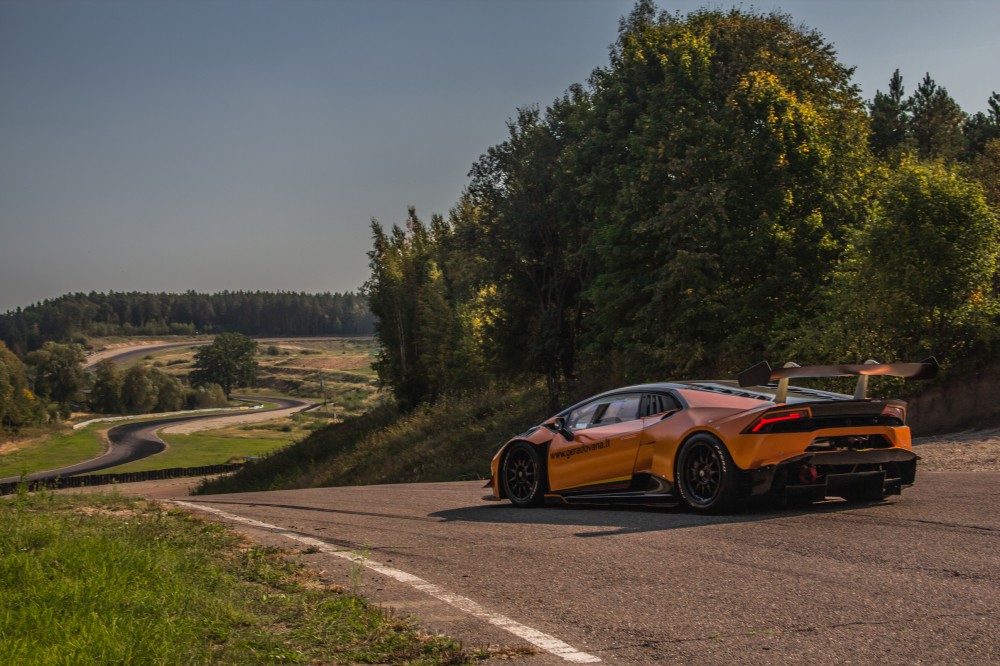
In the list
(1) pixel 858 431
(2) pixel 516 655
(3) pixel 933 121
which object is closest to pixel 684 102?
(1) pixel 858 431

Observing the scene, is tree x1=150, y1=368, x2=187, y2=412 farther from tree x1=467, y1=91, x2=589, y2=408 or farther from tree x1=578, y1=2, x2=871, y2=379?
tree x1=578, y1=2, x2=871, y2=379

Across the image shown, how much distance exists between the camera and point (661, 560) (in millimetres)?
6840

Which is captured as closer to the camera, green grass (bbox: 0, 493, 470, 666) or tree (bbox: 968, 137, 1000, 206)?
green grass (bbox: 0, 493, 470, 666)

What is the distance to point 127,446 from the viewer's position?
400 feet

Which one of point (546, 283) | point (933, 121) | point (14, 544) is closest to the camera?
point (14, 544)

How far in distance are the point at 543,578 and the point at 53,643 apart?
10.0ft

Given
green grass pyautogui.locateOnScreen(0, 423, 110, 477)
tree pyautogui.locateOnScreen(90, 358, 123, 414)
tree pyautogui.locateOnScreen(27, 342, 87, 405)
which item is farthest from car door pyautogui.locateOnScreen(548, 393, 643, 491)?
tree pyautogui.locateOnScreen(90, 358, 123, 414)

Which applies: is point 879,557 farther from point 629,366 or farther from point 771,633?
point 629,366

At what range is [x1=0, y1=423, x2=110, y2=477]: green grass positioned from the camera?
337 ft

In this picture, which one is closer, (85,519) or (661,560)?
(661,560)

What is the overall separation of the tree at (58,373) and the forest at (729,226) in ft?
475

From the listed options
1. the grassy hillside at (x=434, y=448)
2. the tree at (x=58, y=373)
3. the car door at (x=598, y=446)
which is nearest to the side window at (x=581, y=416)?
the car door at (x=598, y=446)

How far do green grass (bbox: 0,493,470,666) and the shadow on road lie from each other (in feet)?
8.75

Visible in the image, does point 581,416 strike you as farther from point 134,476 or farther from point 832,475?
point 134,476
